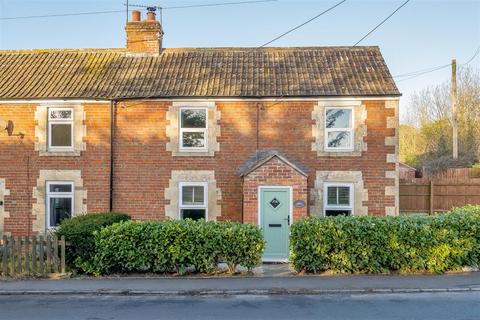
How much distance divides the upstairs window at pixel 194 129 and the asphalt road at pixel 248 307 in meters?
6.62

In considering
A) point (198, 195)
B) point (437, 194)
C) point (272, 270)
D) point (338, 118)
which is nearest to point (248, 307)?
point (272, 270)

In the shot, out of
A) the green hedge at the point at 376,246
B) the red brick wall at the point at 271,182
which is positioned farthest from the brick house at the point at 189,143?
the green hedge at the point at 376,246

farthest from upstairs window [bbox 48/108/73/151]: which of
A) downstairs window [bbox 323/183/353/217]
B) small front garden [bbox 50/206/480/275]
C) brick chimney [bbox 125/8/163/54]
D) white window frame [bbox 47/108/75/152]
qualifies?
downstairs window [bbox 323/183/353/217]

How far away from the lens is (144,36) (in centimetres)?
1675

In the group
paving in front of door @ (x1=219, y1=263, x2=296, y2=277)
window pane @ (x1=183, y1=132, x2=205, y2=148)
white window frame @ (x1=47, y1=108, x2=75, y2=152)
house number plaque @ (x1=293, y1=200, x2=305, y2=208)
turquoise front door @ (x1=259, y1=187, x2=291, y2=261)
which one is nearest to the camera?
paving in front of door @ (x1=219, y1=263, x2=296, y2=277)

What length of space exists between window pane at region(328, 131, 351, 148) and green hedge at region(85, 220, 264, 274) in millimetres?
5097

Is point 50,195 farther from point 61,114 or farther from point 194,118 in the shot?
point 194,118

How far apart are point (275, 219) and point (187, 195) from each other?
306 cm

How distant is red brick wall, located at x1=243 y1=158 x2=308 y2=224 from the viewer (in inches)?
527

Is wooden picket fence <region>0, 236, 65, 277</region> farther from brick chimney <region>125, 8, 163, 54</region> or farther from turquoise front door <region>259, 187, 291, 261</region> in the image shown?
brick chimney <region>125, 8, 163, 54</region>

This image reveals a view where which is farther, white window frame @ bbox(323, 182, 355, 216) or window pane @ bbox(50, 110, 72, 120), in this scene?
window pane @ bbox(50, 110, 72, 120)

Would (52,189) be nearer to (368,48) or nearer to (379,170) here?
(379,170)

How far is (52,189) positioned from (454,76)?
849 inches

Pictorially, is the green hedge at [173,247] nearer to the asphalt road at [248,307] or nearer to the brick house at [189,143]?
the asphalt road at [248,307]
